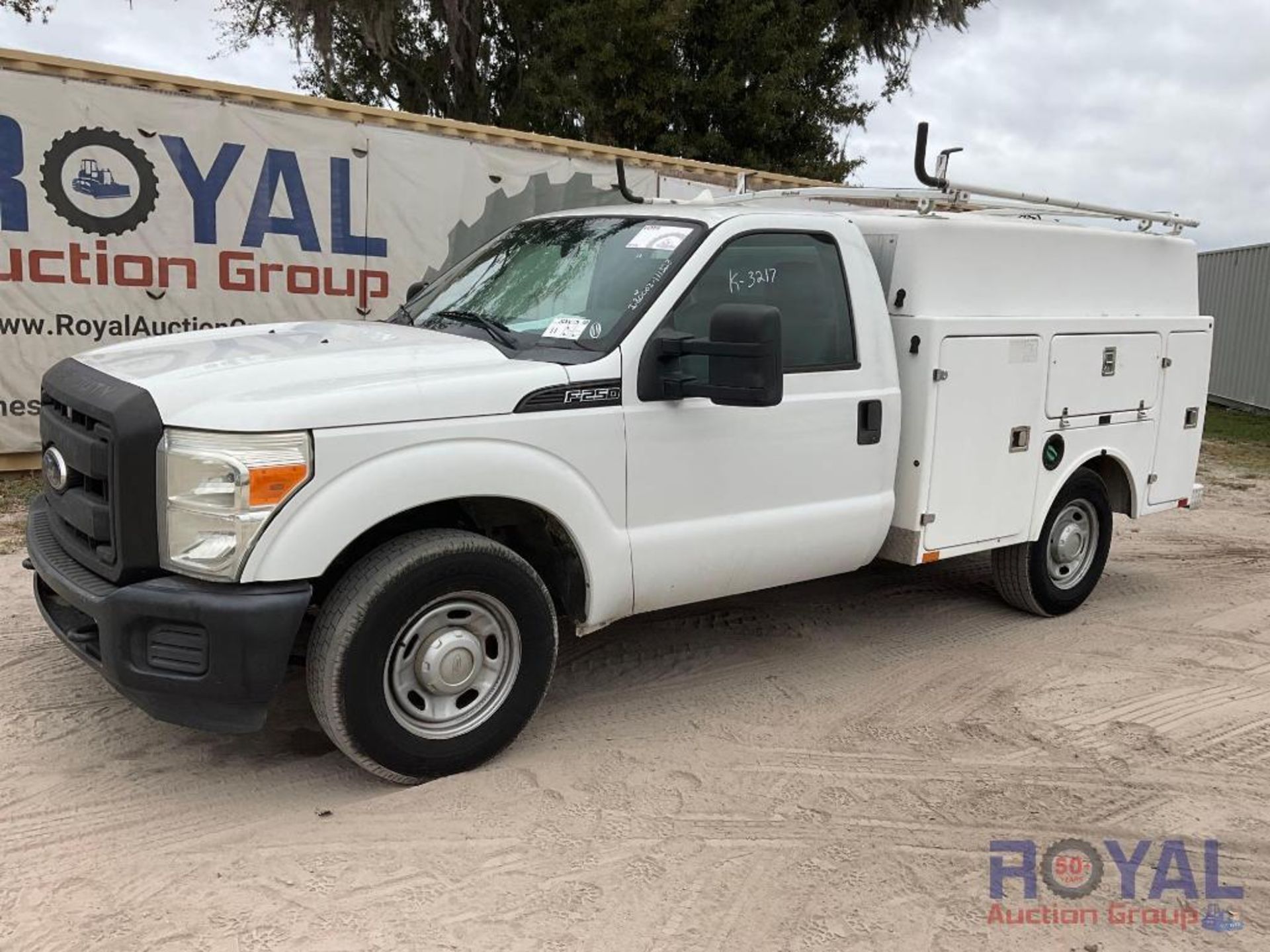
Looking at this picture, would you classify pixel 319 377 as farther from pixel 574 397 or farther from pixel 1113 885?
pixel 1113 885

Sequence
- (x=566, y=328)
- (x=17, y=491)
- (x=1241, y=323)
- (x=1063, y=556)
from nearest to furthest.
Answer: (x=566, y=328) < (x=1063, y=556) < (x=17, y=491) < (x=1241, y=323)

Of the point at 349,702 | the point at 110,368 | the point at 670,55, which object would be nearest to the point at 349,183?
the point at 110,368

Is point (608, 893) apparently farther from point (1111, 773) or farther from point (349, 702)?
point (1111, 773)

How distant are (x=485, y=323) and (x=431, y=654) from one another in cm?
139

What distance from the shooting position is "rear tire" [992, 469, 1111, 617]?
584 cm

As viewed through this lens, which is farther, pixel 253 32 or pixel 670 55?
pixel 253 32

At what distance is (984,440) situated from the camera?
205 inches

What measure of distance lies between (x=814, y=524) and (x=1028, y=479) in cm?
153

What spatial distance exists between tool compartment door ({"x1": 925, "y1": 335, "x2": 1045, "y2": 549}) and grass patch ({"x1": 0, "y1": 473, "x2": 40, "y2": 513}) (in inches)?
239

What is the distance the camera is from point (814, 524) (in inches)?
182

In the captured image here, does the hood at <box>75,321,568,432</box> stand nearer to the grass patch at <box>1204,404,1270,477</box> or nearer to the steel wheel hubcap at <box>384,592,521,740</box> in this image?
the steel wheel hubcap at <box>384,592,521,740</box>

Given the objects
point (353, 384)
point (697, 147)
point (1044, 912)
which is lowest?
point (1044, 912)

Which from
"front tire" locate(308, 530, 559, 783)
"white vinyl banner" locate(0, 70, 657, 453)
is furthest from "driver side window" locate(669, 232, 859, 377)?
"white vinyl banner" locate(0, 70, 657, 453)

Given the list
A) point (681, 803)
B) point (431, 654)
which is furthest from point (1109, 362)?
point (431, 654)
